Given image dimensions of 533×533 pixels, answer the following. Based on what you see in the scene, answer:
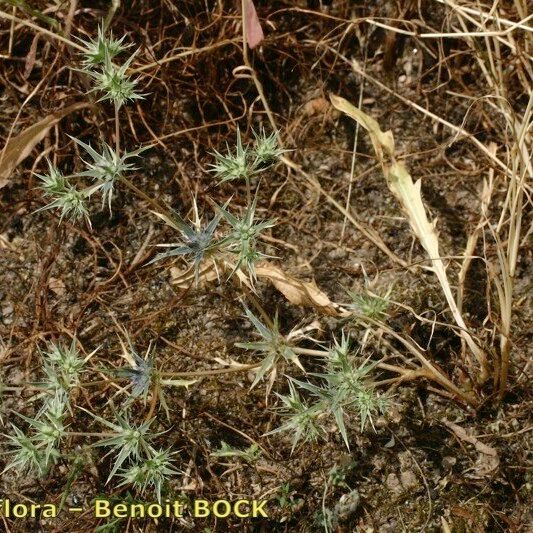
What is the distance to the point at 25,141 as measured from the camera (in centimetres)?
215

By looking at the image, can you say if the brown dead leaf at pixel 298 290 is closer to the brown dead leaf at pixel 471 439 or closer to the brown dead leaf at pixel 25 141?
the brown dead leaf at pixel 471 439

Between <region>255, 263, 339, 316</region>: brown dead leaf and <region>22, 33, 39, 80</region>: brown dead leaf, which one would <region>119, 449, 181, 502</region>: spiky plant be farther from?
<region>22, 33, 39, 80</region>: brown dead leaf

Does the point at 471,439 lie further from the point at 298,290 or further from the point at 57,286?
the point at 57,286

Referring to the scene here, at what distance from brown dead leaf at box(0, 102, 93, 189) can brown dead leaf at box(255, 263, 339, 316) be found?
0.72m

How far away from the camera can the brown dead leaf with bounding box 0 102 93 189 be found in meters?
2.13

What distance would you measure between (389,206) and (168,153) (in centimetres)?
69

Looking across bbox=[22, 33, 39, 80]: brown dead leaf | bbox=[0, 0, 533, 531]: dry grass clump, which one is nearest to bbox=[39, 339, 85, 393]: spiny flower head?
bbox=[0, 0, 533, 531]: dry grass clump

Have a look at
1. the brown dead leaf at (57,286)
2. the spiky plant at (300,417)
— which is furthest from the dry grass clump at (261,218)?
the spiky plant at (300,417)

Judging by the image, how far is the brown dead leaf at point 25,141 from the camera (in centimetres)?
213

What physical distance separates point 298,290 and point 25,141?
0.91 metres

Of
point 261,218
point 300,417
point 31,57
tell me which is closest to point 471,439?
point 300,417

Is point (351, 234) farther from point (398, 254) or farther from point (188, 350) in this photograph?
point (188, 350)

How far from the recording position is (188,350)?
7.00ft

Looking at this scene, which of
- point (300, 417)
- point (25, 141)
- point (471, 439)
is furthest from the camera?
point (25, 141)
